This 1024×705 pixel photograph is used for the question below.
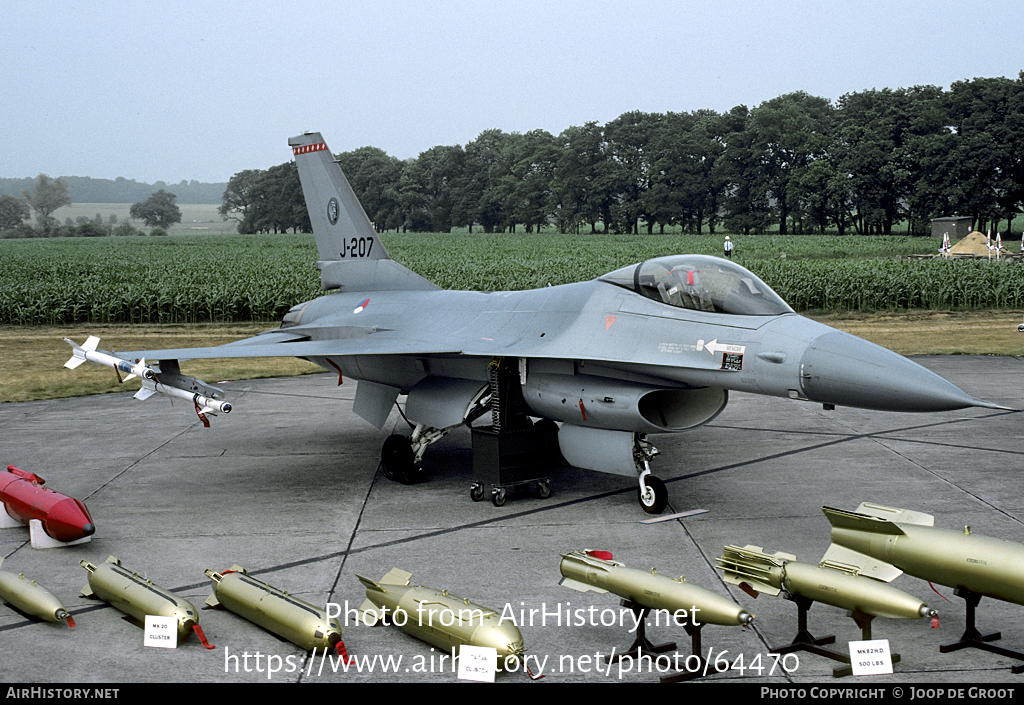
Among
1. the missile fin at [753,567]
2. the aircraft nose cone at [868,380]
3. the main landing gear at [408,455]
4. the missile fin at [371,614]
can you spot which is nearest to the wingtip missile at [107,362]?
the main landing gear at [408,455]

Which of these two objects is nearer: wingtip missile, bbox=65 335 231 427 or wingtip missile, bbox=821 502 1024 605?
wingtip missile, bbox=821 502 1024 605

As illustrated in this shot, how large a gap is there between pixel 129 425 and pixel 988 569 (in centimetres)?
1342

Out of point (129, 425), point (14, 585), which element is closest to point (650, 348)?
point (14, 585)

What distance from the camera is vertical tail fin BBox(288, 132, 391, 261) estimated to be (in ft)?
46.1

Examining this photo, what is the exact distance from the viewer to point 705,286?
903 centimetres

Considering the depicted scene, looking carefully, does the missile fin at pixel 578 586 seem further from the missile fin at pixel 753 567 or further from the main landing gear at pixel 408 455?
the main landing gear at pixel 408 455

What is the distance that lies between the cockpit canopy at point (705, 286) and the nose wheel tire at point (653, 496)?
1.93 metres

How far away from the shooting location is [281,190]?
12681cm

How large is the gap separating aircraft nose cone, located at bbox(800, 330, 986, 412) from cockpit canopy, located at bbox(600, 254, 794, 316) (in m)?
0.84

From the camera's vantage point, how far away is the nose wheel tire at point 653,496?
9.40 metres

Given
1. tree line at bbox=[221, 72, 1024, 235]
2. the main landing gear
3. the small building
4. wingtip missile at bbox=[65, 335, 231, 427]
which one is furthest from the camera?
tree line at bbox=[221, 72, 1024, 235]

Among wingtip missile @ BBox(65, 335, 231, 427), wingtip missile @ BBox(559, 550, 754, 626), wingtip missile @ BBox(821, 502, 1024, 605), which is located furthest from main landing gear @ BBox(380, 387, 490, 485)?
wingtip missile @ BBox(821, 502, 1024, 605)

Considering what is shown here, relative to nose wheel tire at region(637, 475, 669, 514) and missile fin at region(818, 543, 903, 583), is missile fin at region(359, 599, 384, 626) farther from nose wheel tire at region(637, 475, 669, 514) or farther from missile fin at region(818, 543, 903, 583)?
nose wheel tire at region(637, 475, 669, 514)
